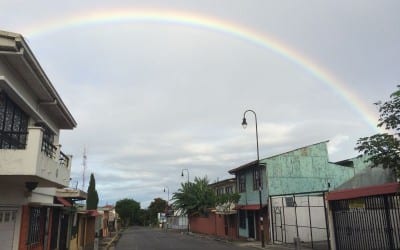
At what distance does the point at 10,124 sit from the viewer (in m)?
14.1

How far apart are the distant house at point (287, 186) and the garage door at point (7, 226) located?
892 inches

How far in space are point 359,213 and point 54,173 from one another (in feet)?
48.2

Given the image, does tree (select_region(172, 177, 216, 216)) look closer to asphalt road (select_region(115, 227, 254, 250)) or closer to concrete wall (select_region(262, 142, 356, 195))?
asphalt road (select_region(115, 227, 254, 250))

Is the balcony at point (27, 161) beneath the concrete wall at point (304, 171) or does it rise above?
beneath

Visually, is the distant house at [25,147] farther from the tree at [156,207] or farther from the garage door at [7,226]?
the tree at [156,207]

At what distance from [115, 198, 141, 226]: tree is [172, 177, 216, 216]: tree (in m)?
81.7

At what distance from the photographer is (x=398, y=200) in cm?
1878

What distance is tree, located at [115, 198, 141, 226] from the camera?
13588 centimetres

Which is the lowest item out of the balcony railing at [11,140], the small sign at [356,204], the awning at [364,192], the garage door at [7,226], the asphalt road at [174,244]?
the asphalt road at [174,244]

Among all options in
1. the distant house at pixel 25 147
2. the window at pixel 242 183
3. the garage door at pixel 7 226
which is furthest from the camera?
the window at pixel 242 183

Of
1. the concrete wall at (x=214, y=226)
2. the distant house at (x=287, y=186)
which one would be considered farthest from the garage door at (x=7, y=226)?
the concrete wall at (x=214, y=226)

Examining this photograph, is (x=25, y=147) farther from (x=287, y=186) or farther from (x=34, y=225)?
(x=287, y=186)

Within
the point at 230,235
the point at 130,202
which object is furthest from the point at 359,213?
the point at 130,202

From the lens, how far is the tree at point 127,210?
136 meters
